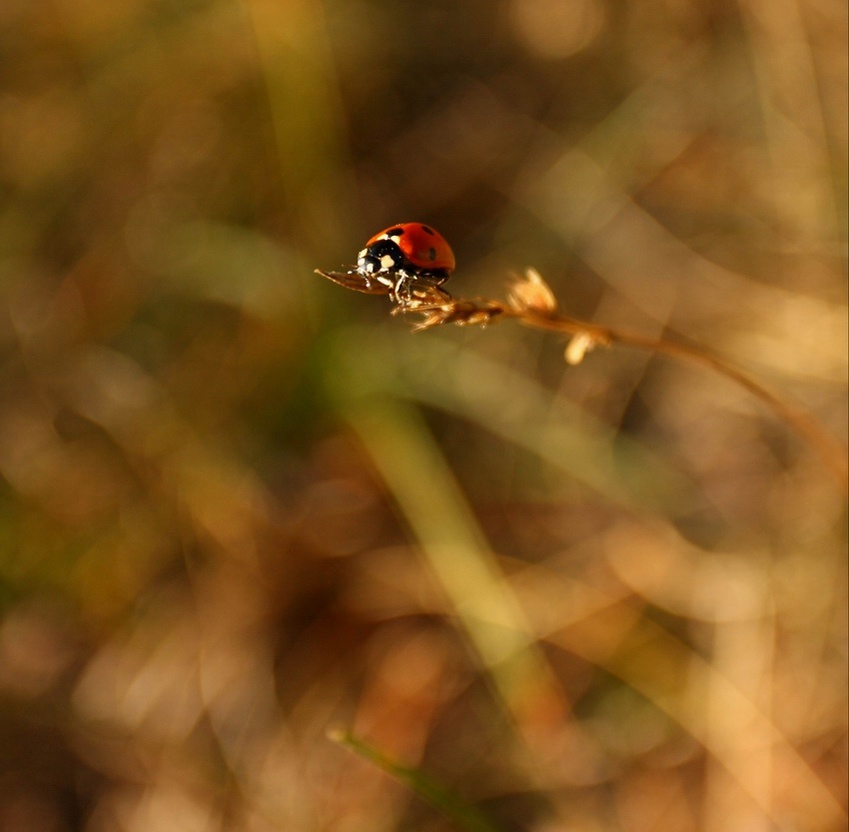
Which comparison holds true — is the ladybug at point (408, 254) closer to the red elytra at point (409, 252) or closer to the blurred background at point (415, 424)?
the red elytra at point (409, 252)

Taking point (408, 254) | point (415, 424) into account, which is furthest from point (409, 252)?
point (415, 424)

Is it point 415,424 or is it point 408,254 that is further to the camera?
point 415,424

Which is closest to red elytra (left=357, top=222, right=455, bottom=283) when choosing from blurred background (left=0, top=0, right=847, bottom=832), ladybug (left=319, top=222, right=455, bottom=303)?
ladybug (left=319, top=222, right=455, bottom=303)

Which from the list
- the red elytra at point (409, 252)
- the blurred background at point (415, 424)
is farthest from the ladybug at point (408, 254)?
the blurred background at point (415, 424)

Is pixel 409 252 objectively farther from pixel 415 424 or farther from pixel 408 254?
pixel 415 424

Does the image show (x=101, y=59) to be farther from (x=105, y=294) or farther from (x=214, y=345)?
(x=214, y=345)

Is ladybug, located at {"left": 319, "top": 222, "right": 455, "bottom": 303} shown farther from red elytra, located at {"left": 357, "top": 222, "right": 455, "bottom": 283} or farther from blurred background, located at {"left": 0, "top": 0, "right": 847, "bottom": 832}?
blurred background, located at {"left": 0, "top": 0, "right": 847, "bottom": 832}

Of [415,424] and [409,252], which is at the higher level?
[409,252]

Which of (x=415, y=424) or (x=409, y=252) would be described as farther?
(x=415, y=424)
